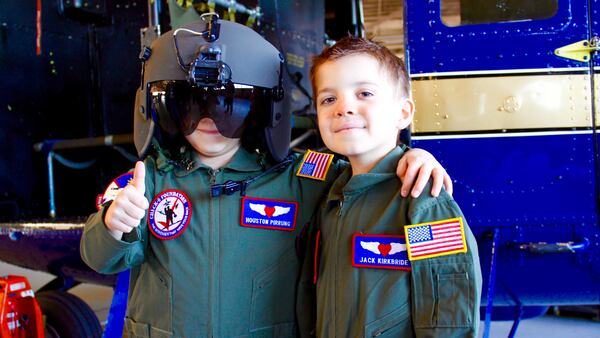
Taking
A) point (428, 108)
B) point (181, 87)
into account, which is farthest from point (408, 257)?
point (428, 108)

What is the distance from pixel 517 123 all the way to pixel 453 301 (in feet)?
3.81

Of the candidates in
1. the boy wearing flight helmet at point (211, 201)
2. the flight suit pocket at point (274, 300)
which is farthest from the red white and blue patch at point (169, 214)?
the flight suit pocket at point (274, 300)

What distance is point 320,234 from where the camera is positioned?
135 cm

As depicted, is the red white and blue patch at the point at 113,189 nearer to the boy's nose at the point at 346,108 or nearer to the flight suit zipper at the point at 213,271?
the flight suit zipper at the point at 213,271

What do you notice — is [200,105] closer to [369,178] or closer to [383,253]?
[369,178]

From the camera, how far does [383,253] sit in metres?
1.18

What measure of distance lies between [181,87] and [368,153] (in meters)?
0.54

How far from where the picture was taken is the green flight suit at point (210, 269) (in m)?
1.34

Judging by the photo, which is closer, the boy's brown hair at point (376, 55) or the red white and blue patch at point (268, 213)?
the boy's brown hair at point (376, 55)

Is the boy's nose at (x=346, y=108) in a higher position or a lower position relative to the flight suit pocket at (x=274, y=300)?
higher

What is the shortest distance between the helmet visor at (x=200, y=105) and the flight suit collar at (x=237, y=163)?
0.20 ft

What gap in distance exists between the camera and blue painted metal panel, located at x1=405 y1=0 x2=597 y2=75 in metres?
2.01

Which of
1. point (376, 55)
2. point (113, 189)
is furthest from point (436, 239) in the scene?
point (113, 189)

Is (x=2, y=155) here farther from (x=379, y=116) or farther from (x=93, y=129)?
(x=379, y=116)
